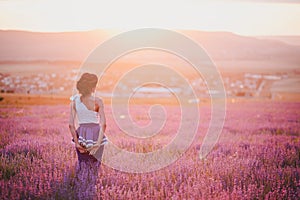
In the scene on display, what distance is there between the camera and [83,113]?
4.24m

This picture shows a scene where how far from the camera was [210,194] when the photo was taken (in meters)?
3.57

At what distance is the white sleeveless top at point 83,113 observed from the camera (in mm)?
4215

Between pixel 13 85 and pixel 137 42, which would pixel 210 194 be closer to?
pixel 137 42

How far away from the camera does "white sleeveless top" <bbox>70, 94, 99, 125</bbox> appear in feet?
13.8

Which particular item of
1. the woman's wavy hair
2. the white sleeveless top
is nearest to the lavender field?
the white sleeveless top

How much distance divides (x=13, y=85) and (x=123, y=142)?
1271 cm

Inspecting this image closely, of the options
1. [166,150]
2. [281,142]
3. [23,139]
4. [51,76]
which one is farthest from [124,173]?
[51,76]

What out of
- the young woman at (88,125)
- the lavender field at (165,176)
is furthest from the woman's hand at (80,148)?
the lavender field at (165,176)

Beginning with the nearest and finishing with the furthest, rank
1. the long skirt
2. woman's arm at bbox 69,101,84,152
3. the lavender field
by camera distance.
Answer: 1. the lavender field
2. the long skirt
3. woman's arm at bbox 69,101,84,152

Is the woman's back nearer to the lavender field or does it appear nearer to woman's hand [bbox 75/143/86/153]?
woman's hand [bbox 75/143/86/153]

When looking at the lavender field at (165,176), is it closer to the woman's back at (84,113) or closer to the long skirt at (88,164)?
the long skirt at (88,164)

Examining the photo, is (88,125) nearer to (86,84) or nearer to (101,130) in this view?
(101,130)

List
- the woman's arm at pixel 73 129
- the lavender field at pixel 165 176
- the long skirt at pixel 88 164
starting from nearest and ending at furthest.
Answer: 1. the lavender field at pixel 165 176
2. the long skirt at pixel 88 164
3. the woman's arm at pixel 73 129

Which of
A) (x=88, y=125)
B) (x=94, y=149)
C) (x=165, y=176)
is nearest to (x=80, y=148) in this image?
(x=94, y=149)
